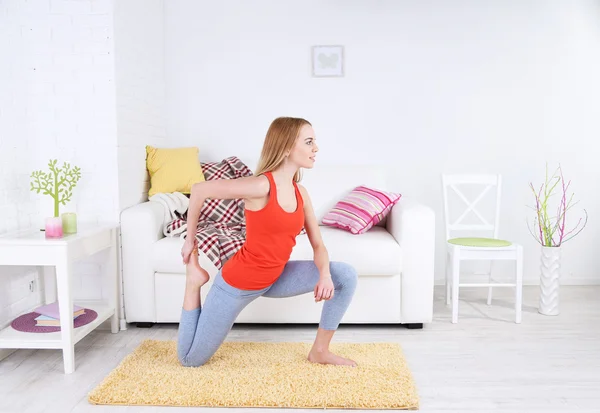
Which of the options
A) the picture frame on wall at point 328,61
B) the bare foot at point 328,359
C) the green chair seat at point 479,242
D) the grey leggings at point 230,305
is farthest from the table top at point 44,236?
the green chair seat at point 479,242

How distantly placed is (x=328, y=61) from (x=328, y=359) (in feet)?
7.21

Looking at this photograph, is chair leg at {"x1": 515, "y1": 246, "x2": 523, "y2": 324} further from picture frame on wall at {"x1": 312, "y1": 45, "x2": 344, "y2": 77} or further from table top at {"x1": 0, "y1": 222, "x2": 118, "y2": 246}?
table top at {"x1": 0, "y1": 222, "x2": 118, "y2": 246}

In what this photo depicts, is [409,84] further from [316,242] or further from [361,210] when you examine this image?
[316,242]

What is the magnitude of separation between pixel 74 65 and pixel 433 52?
227 centimetres

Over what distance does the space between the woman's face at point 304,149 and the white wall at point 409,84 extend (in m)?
1.76

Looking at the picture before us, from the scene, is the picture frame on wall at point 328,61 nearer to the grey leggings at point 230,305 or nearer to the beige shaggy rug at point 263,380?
the grey leggings at point 230,305

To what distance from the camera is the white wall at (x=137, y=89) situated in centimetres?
312

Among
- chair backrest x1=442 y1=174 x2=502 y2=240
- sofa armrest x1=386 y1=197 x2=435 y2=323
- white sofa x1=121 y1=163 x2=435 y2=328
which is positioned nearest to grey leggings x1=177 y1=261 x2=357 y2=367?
white sofa x1=121 y1=163 x2=435 y2=328

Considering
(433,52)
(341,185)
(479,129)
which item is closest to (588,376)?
(341,185)

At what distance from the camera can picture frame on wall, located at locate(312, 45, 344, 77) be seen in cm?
396

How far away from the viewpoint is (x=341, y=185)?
3.62 m

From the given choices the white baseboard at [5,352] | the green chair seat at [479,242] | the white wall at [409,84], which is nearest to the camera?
the white baseboard at [5,352]

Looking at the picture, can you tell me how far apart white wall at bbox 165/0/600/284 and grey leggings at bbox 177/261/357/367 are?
5.66ft

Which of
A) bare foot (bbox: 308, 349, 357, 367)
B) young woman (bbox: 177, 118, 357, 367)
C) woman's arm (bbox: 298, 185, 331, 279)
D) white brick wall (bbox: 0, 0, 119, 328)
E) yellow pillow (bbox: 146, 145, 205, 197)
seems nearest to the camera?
young woman (bbox: 177, 118, 357, 367)
